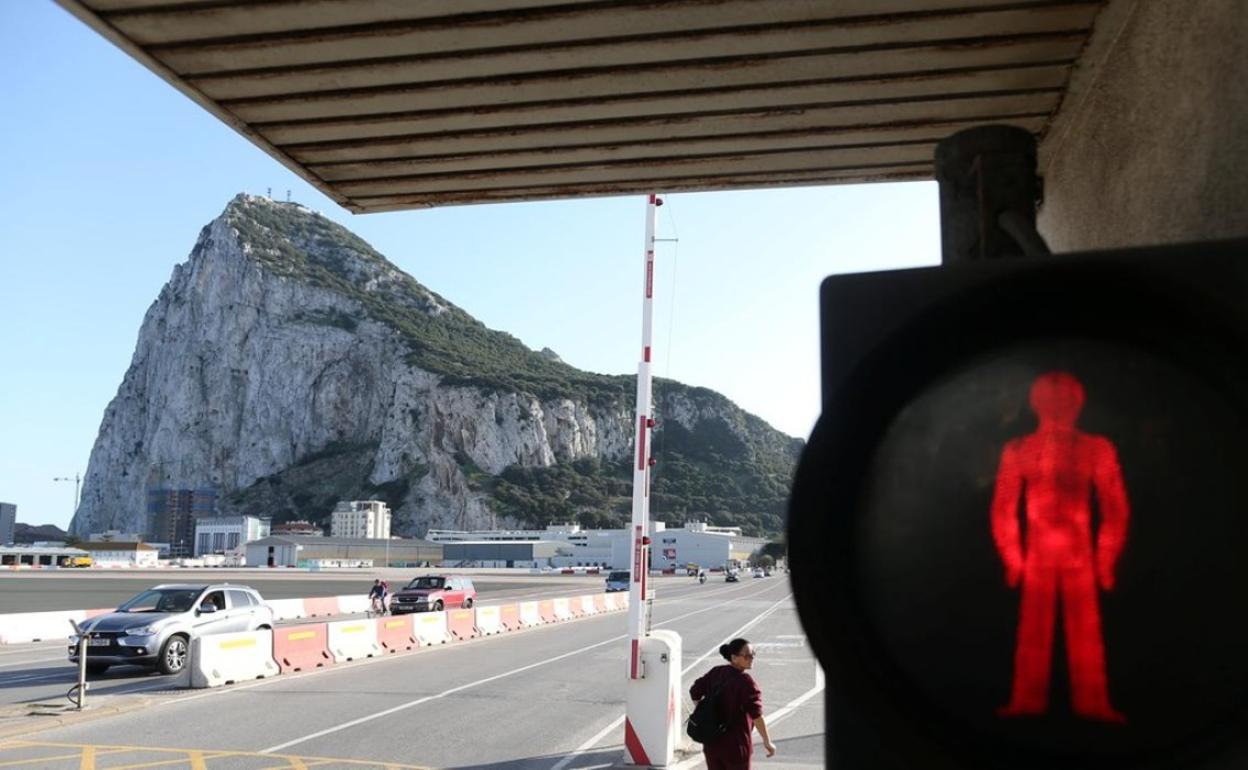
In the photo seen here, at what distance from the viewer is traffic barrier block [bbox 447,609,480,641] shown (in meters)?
24.8

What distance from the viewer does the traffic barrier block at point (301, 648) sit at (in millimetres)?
17500

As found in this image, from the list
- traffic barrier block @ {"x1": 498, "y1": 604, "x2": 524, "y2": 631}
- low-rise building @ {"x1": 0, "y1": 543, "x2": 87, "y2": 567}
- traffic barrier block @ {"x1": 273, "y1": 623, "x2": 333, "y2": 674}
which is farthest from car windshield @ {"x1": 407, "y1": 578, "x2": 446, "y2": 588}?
low-rise building @ {"x1": 0, "y1": 543, "x2": 87, "y2": 567}

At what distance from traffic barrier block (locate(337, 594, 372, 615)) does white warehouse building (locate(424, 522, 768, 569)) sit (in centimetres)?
8350

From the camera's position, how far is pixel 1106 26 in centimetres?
269

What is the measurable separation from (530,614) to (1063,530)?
3065 cm

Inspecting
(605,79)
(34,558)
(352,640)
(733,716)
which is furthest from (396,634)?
(34,558)

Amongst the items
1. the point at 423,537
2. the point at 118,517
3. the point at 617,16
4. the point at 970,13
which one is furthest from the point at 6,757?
the point at 118,517

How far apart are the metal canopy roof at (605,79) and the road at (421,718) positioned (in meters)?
3.44

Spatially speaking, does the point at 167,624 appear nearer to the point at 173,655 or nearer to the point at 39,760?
the point at 173,655

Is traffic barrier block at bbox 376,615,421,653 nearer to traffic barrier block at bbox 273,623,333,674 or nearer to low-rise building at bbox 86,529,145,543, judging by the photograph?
traffic barrier block at bbox 273,623,333,674

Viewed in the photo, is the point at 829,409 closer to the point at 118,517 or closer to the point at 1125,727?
the point at 1125,727

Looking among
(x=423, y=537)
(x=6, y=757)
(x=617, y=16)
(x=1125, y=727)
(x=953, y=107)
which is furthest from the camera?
(x=423, y=537)

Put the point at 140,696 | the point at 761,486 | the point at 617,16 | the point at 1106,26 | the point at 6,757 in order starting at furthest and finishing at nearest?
the point at 761,486 → the point at 140,696 → the point at 6,757 → the point at 617,16 → the point at 1106,26

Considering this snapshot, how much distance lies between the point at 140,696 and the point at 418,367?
16668 centimetres
